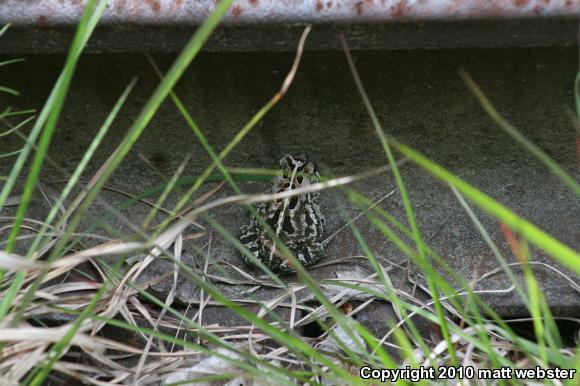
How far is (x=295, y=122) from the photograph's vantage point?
1.89m

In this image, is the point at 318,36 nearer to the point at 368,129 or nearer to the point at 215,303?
the point at 368,129

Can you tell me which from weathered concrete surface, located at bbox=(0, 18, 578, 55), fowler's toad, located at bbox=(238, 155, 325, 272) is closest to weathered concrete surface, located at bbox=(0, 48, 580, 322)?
fowler's toad, located at bbox=(238, 155, 325, 272)

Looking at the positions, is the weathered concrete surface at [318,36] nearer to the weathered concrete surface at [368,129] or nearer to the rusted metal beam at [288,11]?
the rusted metal beam at [288,11]

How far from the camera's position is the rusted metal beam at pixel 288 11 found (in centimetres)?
125

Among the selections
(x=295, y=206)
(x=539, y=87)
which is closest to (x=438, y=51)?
(x=539, y=87)

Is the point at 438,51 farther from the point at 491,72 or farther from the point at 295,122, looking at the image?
the point at 295,122

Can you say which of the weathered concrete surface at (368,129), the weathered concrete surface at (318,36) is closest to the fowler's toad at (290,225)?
the weathered concrete surface at (368,129)

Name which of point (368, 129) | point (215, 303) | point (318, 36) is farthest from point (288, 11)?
point (215, 303)

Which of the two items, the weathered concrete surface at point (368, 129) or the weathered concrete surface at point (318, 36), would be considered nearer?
the weathered concrete surface at point (318, 36)

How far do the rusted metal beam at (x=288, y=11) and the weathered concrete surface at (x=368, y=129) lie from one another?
13.8 inches

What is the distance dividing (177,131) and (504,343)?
1.11m

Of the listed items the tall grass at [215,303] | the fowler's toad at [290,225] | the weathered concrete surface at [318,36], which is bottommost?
the tall grass at [215,303]

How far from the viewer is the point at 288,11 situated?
4.19 feet

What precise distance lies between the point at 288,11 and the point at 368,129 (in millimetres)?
701
